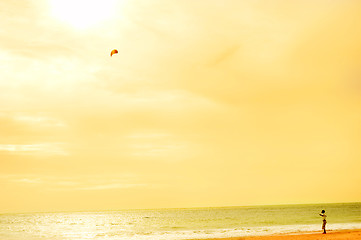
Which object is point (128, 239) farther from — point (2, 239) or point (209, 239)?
point (2, 239)

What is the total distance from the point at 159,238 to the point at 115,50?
22189 mm

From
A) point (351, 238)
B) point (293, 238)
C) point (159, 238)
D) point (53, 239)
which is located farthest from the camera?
point (53, 239)

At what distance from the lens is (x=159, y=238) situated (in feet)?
135

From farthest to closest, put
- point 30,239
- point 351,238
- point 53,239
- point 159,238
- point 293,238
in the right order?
point 30,239 < point 53,239 < point 159,238 < point 293,238 < point 351,238

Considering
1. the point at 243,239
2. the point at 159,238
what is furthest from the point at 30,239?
the point at 243,239

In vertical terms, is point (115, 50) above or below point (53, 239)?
above

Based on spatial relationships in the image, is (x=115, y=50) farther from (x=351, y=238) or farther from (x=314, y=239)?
(x=351, y=238)

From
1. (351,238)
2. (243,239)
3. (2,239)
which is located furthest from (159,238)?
(2,239)

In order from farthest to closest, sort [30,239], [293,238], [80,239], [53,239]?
[30,239] < [53,239] < [80,239] < [293,238]

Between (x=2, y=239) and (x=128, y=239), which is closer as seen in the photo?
(x=128, y=239)

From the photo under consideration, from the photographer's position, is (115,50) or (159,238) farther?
(159,238)

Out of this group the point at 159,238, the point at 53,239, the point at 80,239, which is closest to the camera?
the point at 159,238

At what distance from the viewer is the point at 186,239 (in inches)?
1516

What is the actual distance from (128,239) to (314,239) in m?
21.1
